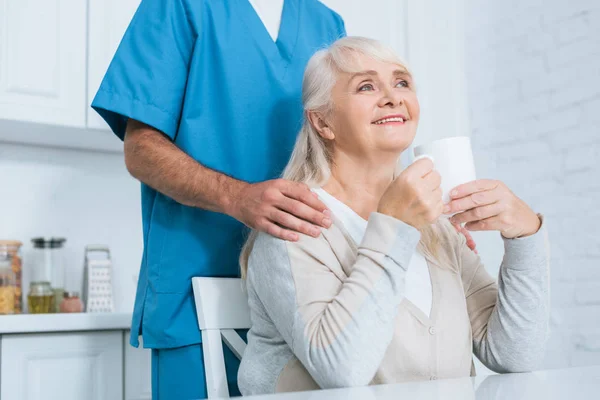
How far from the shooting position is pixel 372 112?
1179 millimetres

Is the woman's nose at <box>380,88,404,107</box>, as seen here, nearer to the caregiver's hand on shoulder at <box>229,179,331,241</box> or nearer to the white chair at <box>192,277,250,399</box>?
the caregiver's hand on shoulder at <box>229,179,331,241</box>

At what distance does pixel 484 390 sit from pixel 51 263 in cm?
181

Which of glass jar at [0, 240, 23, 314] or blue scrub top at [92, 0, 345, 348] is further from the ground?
blue scrub top at [92, 0, 345, 348]

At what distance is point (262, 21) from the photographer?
4.75ft

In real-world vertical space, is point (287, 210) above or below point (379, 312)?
above

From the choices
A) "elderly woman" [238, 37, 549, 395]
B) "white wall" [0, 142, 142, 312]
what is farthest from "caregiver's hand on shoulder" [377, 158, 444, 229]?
"white wall" [0, 142, 142, 312]

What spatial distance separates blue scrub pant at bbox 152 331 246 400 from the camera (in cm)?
126

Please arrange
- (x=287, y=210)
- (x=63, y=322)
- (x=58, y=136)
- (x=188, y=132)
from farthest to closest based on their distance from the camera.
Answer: (x=58, y=136) → (x=63, y=322) → (x=188, y=132) → (x=287, y=210)

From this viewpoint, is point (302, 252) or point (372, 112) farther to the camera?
→ point (372, 112)

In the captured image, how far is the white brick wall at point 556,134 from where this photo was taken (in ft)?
6.93

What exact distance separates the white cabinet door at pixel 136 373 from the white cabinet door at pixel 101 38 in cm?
67

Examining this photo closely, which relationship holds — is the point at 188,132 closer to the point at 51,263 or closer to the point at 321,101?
the point at 321,101

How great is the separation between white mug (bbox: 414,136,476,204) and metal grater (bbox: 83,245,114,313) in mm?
1536

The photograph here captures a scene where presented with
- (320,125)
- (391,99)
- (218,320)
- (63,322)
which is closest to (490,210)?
(391,99)
